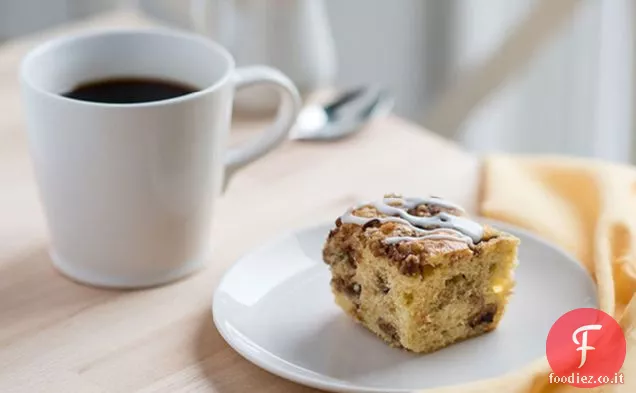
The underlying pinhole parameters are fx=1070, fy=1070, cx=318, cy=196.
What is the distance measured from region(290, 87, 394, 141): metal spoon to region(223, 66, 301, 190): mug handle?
16 cm

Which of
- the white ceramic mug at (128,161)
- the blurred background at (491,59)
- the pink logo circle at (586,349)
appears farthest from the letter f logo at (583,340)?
the blurred background at (491,59)

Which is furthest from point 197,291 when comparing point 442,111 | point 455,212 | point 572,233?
point 442,111

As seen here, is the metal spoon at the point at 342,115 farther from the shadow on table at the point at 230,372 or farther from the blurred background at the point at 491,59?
the shadow on table at the point at 230,372

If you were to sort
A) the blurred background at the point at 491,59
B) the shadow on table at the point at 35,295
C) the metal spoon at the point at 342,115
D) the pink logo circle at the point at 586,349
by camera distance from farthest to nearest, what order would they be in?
the blurred background at the point at 491,59, the metal spoon at the point at 342,115, the shadow on table at the point at 35,295, the pink logo circle at the point at 586,349

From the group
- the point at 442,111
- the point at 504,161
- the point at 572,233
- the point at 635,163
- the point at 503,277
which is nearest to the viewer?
the point at 503,277

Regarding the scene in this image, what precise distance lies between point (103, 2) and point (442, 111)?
616 mm

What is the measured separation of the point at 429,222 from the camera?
79 cm

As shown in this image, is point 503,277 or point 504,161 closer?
point 503,277

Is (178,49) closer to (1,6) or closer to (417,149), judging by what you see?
(417,149)

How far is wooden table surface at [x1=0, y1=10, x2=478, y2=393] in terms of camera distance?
0.76m

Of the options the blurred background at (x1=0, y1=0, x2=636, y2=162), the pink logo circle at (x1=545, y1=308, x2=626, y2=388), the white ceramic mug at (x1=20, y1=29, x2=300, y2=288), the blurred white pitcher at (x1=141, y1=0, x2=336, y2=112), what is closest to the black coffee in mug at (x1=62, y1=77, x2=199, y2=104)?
the white ceramic mug at (x1=20, y1=29, x2=300, y2=288)

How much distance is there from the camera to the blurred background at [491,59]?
5.08ft

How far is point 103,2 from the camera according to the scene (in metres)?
1.79

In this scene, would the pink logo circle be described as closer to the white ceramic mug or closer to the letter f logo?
the letter f logo
